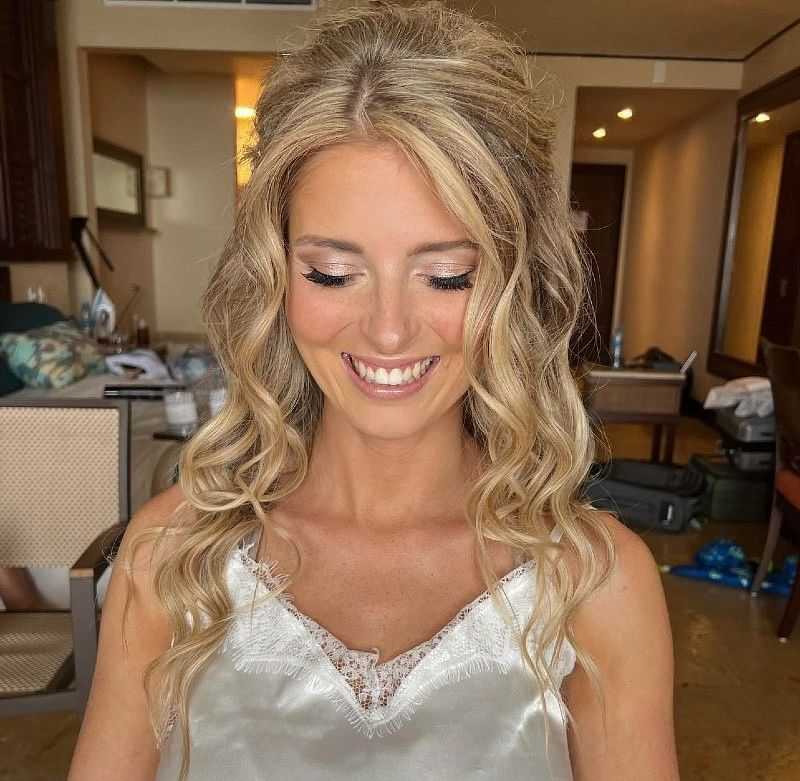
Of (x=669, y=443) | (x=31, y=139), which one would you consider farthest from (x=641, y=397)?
(x=31, y=139)

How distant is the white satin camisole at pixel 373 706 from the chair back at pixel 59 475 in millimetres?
1130

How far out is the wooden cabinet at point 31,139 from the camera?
13.3 feet

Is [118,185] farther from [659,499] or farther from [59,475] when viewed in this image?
[659,499]

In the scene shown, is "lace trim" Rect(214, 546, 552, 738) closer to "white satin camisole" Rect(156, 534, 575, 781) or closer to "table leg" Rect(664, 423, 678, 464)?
"white satin camisole" Rect(156, 534, 575, 781)

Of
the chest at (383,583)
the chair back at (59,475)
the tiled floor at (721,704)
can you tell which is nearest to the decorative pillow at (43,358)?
the chair back at (59,475)

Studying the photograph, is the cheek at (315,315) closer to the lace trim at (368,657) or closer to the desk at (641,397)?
the lace trim at (368,657)

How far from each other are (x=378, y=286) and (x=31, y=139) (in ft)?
14.6

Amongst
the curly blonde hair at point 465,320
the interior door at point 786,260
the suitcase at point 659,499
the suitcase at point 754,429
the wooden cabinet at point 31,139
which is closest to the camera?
the curly blonde hair at point 465,320

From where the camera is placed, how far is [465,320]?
0.83 meters

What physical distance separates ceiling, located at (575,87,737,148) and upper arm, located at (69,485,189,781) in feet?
19.3

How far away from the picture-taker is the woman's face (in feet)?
2.61

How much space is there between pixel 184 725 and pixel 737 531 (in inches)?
139

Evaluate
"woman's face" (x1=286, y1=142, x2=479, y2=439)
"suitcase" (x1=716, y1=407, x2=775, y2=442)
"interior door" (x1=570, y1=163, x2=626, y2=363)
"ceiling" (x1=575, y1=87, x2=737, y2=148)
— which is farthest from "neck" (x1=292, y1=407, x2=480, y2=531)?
"interior door" (x1=570, y1=163, x2=626, y2=363)

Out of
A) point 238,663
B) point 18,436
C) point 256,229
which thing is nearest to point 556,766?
point 238,663
